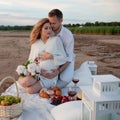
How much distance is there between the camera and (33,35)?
4.82 m

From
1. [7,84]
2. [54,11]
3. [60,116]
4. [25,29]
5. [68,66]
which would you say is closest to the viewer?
[60,116]

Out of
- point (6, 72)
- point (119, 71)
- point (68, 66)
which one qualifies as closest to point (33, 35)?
point (68, 66)

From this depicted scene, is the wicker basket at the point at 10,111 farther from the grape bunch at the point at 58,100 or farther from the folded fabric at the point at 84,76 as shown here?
the folded fabric at the point at 84,76

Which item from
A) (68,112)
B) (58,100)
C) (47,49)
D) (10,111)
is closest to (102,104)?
(68,112)

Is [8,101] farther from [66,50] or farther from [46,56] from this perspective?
[66,50]

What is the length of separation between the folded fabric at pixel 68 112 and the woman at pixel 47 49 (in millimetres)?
1135

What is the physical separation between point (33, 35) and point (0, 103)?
5.30 ft

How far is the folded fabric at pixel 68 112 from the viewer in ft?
10.6

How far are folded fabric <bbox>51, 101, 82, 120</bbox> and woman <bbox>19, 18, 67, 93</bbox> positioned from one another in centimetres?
113

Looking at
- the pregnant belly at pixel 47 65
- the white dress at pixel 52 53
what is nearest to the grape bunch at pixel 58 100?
the white dress at pixel 52 53

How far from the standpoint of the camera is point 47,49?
187 inches

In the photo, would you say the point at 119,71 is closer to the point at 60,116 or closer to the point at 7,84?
the point at 7,84

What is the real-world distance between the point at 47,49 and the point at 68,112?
5.35 ft

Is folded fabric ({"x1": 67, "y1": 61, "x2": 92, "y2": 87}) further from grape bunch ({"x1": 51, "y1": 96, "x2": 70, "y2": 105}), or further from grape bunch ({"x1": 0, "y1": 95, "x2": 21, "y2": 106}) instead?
grape bunch ({"x1": 0, "y1": 95, "x2": 21, "y2": 106})
